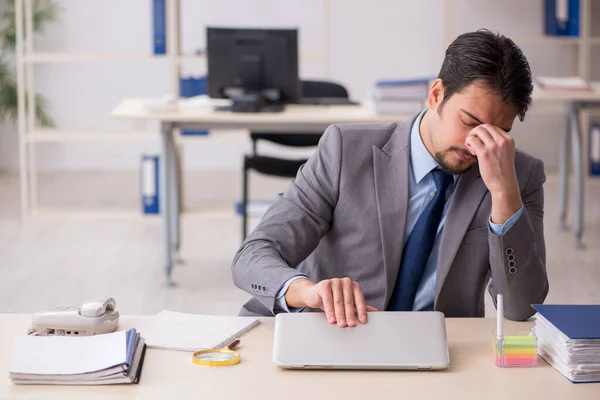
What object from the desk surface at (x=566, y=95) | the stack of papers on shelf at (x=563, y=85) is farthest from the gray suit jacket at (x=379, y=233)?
the stack of papers on shelf at (x=563, y=85)

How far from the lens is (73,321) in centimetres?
174

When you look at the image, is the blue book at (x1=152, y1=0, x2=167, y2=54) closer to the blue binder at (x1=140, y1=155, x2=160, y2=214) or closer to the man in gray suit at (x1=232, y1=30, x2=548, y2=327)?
the blue binder at (x1=140, y1=155, x2=160, y2=214)

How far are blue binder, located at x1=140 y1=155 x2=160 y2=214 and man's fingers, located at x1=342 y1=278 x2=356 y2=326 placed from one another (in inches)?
140

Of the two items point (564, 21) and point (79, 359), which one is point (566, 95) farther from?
point (79, 359)

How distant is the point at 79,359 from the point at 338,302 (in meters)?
0.43

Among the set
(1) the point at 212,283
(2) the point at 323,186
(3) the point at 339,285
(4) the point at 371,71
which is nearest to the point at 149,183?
(1) the point at 212,283

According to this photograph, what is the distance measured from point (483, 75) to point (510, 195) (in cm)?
23

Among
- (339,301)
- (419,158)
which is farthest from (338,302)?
(419,158)

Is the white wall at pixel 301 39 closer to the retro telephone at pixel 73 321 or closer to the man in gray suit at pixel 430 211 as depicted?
the man in gray suit at pixel 430 211

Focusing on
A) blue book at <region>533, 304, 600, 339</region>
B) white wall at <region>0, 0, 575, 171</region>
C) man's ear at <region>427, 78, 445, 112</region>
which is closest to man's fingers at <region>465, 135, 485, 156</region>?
man's ear at <region>427, 78, 445, 112</region>

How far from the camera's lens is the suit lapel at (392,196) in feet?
6.63

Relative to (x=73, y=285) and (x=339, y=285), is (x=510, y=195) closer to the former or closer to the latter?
(x=339, y=285)

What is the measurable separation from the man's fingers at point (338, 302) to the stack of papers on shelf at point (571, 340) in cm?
34

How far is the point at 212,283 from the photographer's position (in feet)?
14.4
